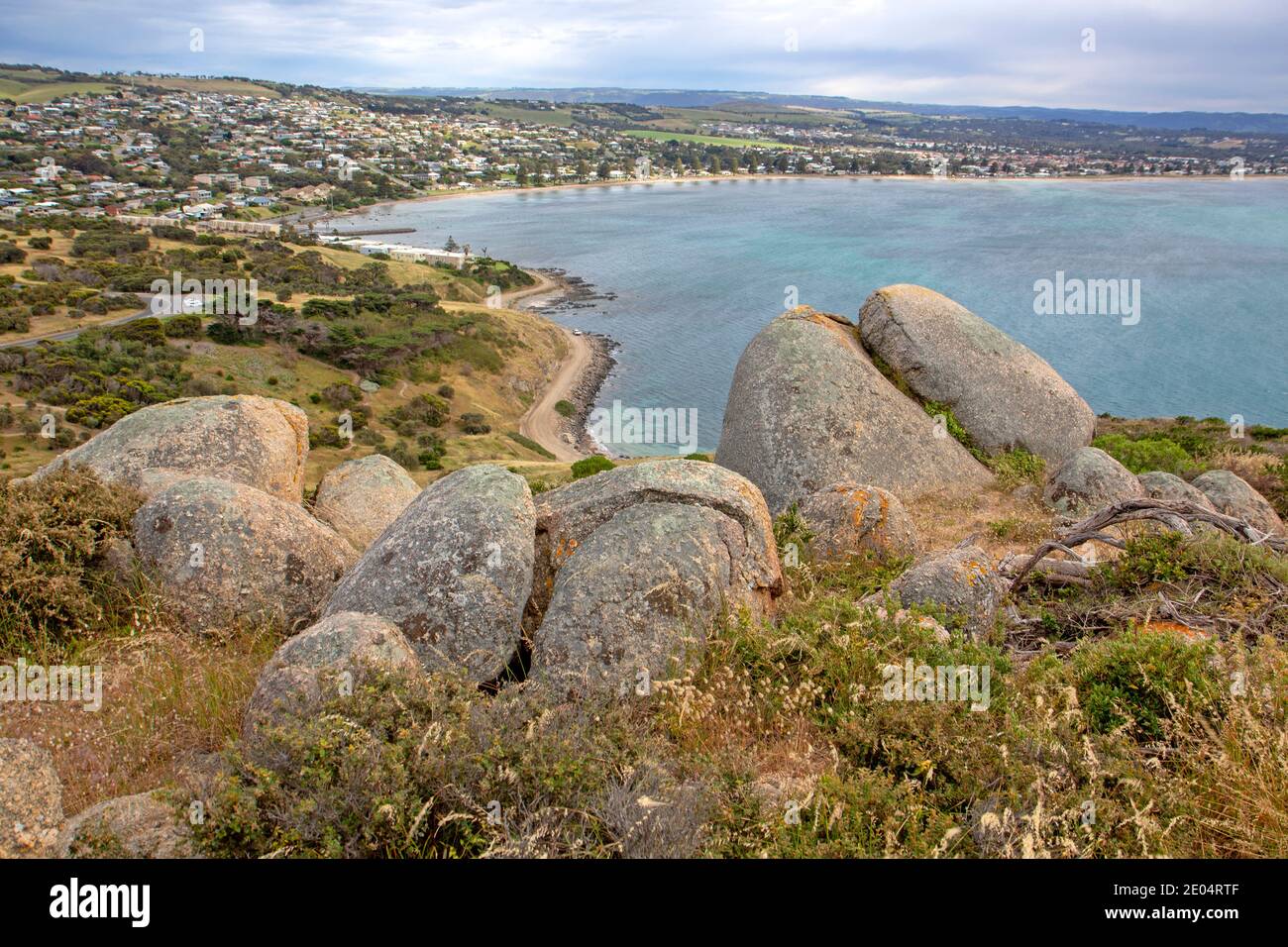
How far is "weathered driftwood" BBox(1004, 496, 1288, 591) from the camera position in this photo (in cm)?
779

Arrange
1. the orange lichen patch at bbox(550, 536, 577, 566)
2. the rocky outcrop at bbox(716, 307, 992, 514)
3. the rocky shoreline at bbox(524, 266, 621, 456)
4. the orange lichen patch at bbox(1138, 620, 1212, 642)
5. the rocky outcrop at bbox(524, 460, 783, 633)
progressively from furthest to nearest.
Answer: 1. the rocky shoreline at bbox(524, 266, 621, 456)
2. the rocky outcrop at bbox(716, 307, 992, 514)
3. the orange lichen patch at bbox(550, 536, 577, 566)
4. the rocky outcrop at bbox(524, 460, 783, 633)
5. the orange lichen patch at bbox(1138, 620, 1212, 642)

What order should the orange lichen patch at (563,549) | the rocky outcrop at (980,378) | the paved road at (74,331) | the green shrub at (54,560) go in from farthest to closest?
1. the paved road at (74,331)
2. the rocky outcrop at (980,378)
3. the orange lichen patch at (563,549)
4. the green shrub at (54,560)

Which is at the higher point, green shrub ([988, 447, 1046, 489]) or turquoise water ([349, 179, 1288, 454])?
turquoise water ([349, 179, 1288, 454])

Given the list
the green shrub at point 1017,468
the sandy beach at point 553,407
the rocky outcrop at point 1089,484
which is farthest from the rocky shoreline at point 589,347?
the rocky outcrop at point 1089,484

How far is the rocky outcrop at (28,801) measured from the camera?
454cm

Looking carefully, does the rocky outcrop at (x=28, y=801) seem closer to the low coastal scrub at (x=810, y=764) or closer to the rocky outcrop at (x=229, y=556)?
the low coastal scrub at (x=810, y=764)

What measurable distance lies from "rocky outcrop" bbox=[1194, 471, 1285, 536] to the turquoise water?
4188 cm

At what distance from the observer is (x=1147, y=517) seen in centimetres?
821

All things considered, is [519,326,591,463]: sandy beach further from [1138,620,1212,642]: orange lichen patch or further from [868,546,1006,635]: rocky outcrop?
[1138,620,1212,642]: orange lichen patch

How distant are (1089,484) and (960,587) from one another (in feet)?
25.6

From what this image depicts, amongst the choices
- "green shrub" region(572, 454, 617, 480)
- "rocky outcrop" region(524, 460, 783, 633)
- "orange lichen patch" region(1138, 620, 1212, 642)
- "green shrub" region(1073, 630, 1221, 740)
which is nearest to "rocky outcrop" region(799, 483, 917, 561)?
"rocky outcrop" region(524, 460, 783, 633)

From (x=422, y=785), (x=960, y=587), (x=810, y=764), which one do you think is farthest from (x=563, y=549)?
(x=960, y=587)

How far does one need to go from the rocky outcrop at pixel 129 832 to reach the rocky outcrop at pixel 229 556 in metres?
3.44

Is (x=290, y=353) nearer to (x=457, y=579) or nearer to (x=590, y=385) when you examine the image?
(x=590, y=385)
